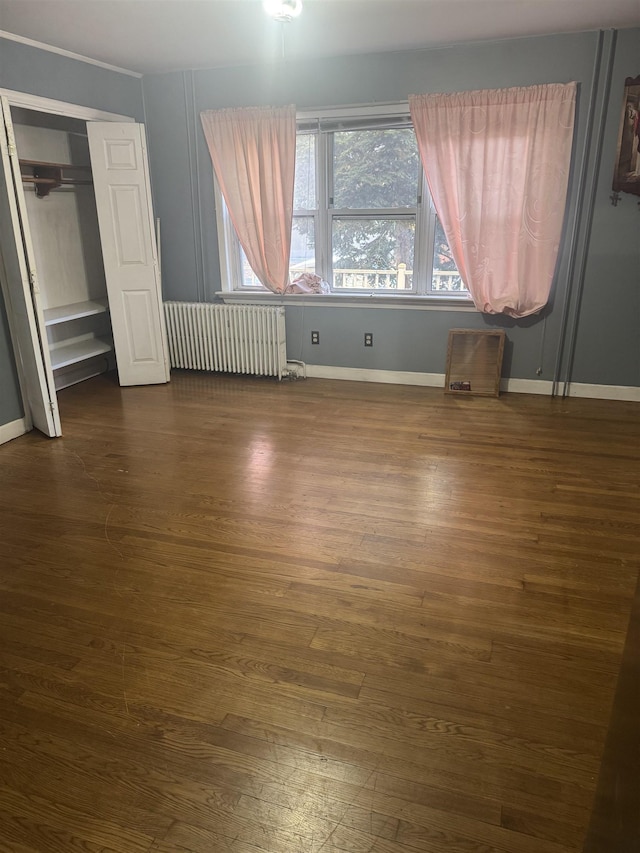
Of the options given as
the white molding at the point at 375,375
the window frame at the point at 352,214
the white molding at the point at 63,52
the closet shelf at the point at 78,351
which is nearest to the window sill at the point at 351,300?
the window frame at the point at 352,214

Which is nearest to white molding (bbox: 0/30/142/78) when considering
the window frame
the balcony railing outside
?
the window frame

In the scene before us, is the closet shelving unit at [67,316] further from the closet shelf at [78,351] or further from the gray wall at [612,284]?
the gray wall at [612,284]

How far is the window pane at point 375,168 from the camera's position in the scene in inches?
186

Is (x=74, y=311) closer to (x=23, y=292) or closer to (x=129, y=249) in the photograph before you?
(x=129, y=249)

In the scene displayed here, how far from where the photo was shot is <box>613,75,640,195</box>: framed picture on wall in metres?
4.04

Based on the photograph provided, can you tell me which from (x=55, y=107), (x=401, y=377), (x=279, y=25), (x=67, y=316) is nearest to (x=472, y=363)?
(x=401, y=377)

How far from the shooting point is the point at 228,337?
5.35 m

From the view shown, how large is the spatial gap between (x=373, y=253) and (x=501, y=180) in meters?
1.17

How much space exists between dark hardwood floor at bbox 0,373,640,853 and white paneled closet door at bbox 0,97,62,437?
0.37 m

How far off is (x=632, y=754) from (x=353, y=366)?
4.66 meters

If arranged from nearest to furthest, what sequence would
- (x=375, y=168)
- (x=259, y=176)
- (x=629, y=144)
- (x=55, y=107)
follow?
(x=629, y=144), (x=55, y=107), (x=375, y=168), (x=259, y=176)

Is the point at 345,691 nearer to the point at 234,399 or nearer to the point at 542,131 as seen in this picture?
the point at 234,399

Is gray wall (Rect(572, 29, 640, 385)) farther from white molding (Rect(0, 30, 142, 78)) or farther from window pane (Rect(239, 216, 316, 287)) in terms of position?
white molding (Rect(0, 30, 142, 78))

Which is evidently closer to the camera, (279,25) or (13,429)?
(279,25)
